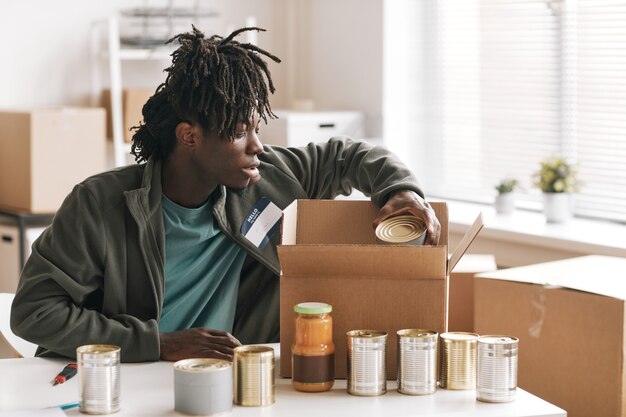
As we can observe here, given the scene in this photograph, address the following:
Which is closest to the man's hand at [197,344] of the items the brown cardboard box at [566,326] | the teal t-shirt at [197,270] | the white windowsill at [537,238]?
the teal t-shirt at [197,270]

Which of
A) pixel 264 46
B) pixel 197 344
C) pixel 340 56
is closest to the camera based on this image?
pixel 197 344

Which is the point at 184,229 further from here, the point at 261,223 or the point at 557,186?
the point at 557,186

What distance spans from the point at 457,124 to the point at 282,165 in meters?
2.09

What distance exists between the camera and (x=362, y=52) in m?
4.33

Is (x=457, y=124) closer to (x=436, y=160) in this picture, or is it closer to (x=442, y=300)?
(x=436, y=160)

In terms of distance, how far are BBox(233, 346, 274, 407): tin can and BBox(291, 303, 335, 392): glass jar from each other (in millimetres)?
78

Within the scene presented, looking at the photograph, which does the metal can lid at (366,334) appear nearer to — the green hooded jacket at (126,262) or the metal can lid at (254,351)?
the metal can lid at (254,351)

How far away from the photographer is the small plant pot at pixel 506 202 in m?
3.64

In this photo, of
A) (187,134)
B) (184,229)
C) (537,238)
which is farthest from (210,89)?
(537,238)

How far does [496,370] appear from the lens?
1.46 m

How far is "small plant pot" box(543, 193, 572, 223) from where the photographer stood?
3.40m

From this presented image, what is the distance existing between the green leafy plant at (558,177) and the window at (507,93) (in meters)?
0.12

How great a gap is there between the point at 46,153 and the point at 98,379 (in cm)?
249

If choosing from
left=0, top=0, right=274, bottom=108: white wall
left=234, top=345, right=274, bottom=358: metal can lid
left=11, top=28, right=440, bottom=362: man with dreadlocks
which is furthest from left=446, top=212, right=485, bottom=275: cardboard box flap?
left=0, top=0, right=274, bottom=108: white wall
